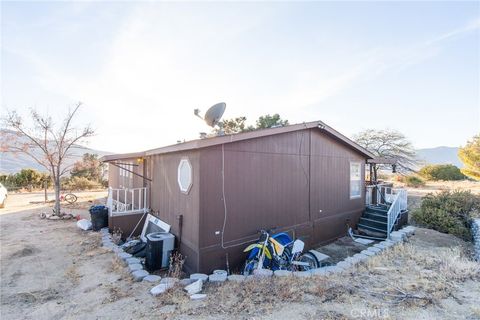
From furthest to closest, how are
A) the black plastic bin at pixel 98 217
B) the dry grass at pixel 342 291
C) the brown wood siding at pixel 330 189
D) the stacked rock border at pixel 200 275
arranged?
the black plastic bin at pixel 98 217
the brown wood siding at pixel 330 189
the stacked rock border at pixel 200 275
the dry grass at pixel 342 291

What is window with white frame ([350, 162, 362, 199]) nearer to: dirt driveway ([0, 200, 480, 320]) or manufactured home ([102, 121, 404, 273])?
manufactured home ([102, 121, 404, 273])

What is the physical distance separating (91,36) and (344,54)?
901 centimetres

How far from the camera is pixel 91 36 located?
7.70m

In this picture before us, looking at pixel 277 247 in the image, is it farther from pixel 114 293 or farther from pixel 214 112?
pixel 214 112

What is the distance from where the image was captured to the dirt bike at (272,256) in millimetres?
5084

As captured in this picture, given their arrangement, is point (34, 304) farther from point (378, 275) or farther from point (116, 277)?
point (378, 275)

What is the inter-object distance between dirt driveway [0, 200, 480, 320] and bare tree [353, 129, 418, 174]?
17.6 metres

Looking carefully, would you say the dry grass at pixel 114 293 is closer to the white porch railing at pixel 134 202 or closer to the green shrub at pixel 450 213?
the white porch railing at pixel 134 202

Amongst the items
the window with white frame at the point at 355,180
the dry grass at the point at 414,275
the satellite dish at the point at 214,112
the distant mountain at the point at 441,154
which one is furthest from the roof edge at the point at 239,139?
the distant mountain at the point at 441,154

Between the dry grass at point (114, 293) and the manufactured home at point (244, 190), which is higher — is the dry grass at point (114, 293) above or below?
below

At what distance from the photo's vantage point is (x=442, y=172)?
23.7 meters

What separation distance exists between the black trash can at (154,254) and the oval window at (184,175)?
1.31 meters

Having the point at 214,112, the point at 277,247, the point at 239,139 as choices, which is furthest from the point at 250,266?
the point at 214,112

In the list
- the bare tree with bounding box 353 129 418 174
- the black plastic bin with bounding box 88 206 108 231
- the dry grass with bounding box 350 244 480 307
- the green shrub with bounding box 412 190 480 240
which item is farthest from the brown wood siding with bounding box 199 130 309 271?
the bare tree with bounding box 353 129 418 174
